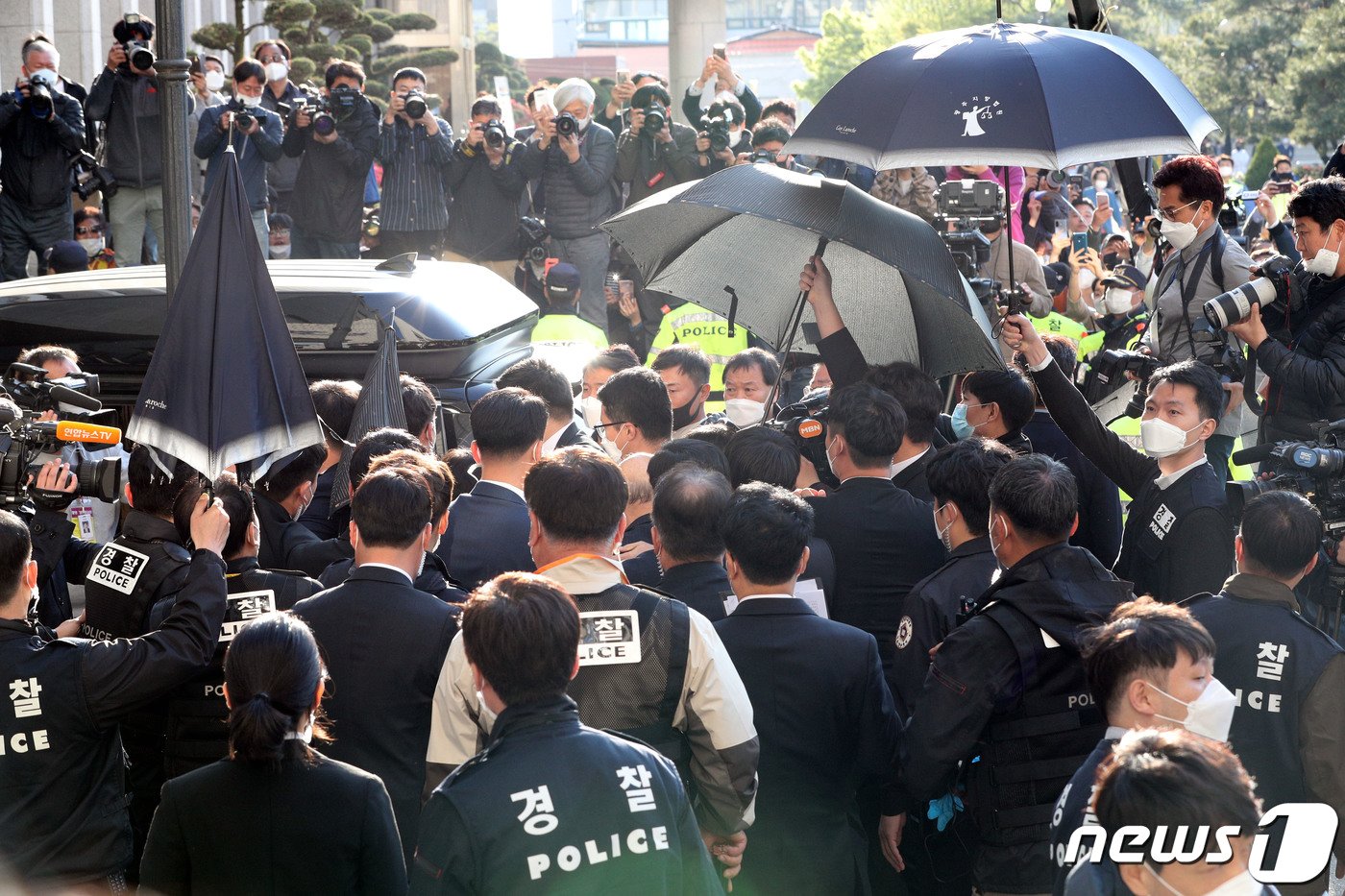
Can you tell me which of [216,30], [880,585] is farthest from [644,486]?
[216,30]

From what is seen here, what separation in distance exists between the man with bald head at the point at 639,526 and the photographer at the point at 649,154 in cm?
704

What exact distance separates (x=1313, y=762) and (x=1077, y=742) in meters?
0.64

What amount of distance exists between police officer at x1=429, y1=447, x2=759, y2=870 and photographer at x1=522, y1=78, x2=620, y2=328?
8596 millimetres

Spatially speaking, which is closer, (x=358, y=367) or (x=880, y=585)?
(x=880, y=585)

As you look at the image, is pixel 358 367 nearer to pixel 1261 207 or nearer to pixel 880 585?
pixel 880 585

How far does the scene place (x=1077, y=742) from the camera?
4.12m

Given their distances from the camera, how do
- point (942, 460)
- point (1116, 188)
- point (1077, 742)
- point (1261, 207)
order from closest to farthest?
point (1077, 742)
point (942, 460)
point (1261, 207)
point (1116, 188)

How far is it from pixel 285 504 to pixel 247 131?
6.53m

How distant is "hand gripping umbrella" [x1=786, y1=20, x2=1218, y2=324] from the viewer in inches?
233

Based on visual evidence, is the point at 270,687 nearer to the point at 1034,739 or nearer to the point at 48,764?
the point at 48,764

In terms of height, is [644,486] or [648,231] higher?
[648,231]

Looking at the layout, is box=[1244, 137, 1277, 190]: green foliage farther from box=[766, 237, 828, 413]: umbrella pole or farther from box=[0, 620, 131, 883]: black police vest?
box=[0, 620, 131, 883]: black police vest

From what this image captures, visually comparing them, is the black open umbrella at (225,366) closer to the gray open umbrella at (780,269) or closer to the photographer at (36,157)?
the gray open umbrella at (780,269)

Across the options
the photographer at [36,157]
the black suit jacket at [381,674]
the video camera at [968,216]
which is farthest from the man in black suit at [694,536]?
the photographer at [36,157]
